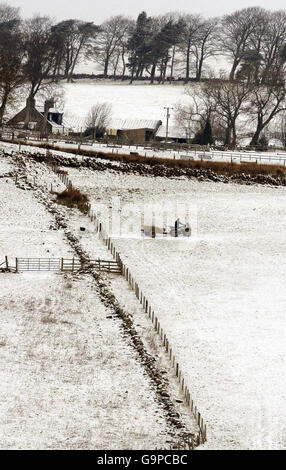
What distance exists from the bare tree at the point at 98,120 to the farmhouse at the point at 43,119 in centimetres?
354

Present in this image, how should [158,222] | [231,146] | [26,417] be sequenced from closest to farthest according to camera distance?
[26,417], [158,222], [231,146]

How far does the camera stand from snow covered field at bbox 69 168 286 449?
27.3 meters

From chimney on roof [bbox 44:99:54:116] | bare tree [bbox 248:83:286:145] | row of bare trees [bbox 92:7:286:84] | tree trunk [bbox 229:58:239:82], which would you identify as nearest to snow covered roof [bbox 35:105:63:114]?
chimney on roof [bbox 44:99:54:116]

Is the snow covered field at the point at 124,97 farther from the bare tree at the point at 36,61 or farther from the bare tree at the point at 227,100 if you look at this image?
the bare tree at the point at 227,100

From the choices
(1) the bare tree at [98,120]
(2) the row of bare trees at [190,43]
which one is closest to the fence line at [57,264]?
(1) the bare tree at [98,120]

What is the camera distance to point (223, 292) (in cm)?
4106

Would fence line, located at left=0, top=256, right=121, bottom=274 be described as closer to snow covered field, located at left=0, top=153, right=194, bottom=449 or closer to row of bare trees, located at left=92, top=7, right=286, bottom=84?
snow covered field, located at left=0, top=153, right=194, bottom=449

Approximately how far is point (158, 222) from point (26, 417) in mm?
30910

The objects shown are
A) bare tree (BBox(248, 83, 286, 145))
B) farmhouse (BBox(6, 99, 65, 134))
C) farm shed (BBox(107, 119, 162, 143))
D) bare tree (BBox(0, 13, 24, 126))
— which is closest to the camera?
bare tree (BBox(0, 13, 24, 126))

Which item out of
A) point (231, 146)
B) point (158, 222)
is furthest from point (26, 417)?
point (231, 146)

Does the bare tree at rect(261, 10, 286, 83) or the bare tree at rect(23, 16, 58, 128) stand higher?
the bare tree at rect(261, 10, 286, 83)

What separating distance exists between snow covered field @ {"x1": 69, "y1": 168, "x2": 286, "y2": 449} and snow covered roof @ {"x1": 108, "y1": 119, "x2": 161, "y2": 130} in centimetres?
2789
